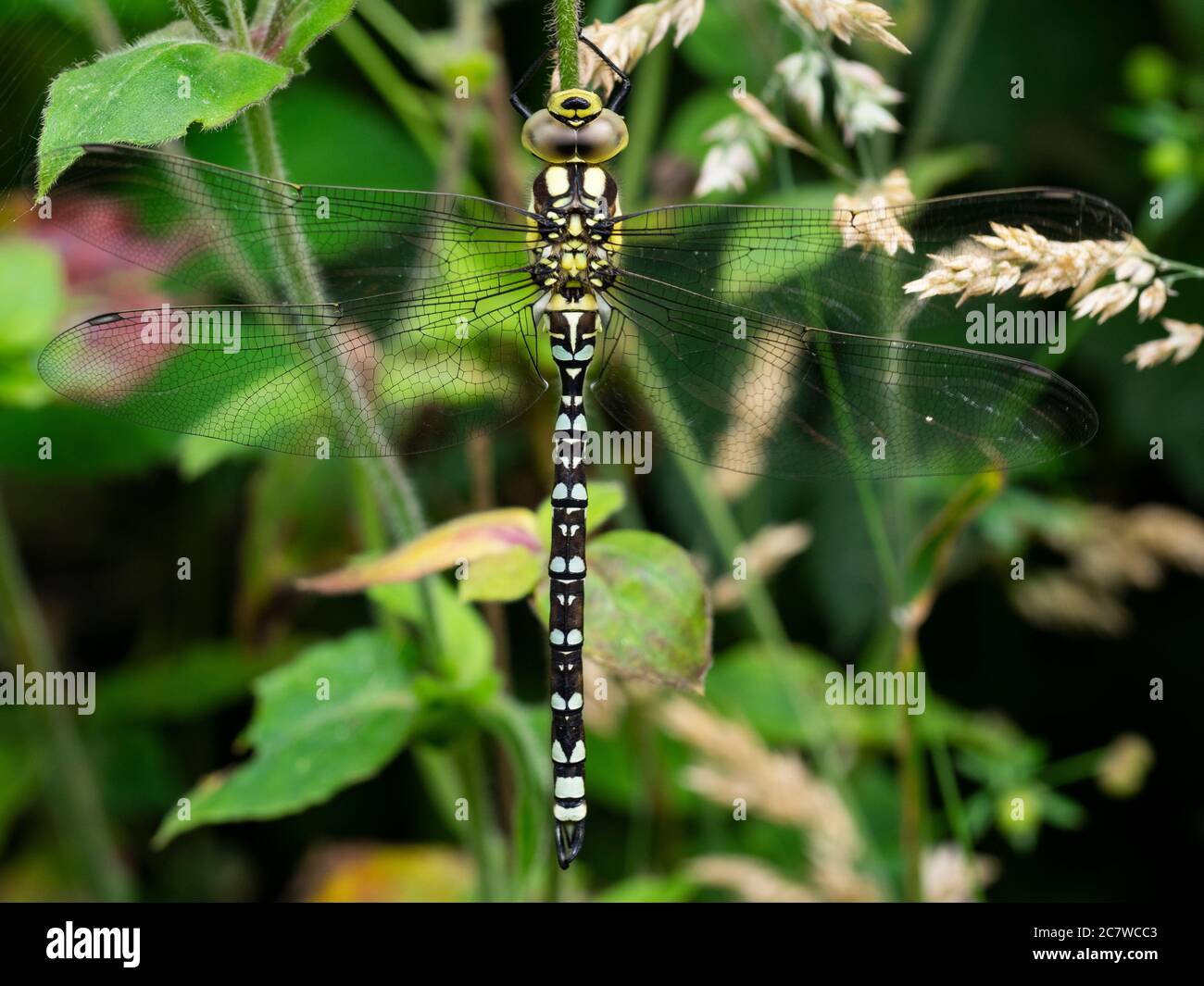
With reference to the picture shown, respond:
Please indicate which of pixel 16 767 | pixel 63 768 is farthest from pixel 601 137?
pixel 16 767

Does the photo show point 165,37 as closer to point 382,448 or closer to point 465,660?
point 382,448

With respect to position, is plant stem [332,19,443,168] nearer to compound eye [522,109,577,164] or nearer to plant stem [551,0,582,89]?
compound eye [522,109,577,164]

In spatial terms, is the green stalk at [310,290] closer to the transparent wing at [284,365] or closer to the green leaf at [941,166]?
the transparent wing at [284,365]

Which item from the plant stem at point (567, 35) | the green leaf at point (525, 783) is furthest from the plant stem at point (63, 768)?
the plant stem at point (567, 35)

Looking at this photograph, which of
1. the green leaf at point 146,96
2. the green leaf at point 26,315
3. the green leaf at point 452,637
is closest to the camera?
the green leaf at point 146,96

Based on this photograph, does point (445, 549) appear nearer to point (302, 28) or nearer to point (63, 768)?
point (302, 28)

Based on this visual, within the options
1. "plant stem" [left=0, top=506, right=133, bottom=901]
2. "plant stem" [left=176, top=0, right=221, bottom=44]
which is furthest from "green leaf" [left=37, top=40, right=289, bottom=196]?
"plant stem" [left=0, top=506, right=133, bottom=901]
